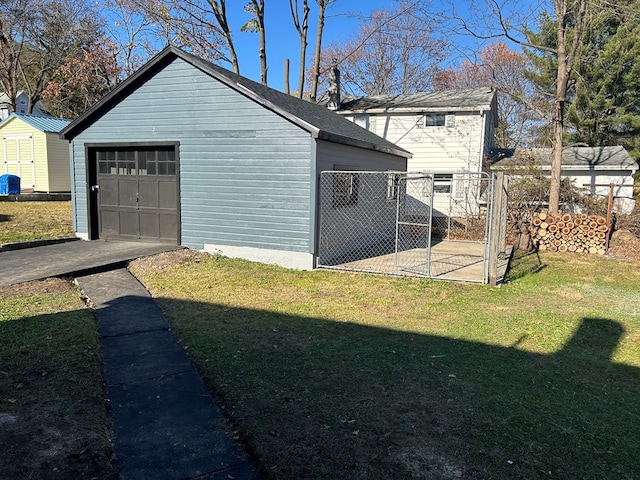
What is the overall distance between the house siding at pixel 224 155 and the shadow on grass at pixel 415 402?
12.9 ft

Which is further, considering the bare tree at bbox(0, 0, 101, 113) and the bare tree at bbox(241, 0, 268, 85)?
the bare tree at bbox(0, 0, 101, 113)

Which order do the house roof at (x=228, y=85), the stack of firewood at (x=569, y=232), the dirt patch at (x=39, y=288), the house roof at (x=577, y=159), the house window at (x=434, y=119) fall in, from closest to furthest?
the dirt patch at (x=39, y=288) → the house roof at (x=228, y=85) → the stack of firewood at (x=569, y=232) → the house roof at (x=577, y=159) → the house window at (x=434, y=119)

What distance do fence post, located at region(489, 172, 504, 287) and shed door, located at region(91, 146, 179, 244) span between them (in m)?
6.52

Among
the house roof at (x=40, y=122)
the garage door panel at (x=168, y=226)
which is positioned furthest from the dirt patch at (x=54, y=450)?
the house roof at (x=40, y=122)

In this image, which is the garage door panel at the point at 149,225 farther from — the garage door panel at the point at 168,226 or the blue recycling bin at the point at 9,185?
the blue recycling bin at the point at 9,185

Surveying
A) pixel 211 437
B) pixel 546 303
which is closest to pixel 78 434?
pixel 211 437

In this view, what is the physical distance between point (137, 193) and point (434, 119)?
12.2 meters

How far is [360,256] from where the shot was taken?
10383 millimetres

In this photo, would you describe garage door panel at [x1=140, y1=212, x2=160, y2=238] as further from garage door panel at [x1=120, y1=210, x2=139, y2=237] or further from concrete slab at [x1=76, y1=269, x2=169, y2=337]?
concrete slab at [x1=76, y1=269, x2=169, y2=337]

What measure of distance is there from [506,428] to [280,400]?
64.3 inches

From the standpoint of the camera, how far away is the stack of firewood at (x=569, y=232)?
1122 centimetres

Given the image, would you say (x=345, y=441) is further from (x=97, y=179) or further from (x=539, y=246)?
(x=539, y=246)

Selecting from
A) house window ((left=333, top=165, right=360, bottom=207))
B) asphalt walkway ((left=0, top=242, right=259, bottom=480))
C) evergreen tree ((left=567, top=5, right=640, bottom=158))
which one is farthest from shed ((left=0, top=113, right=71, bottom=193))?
evergreen tree ((left=567, top=5, right=640, bottom=158))

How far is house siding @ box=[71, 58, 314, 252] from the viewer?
28.3ft
